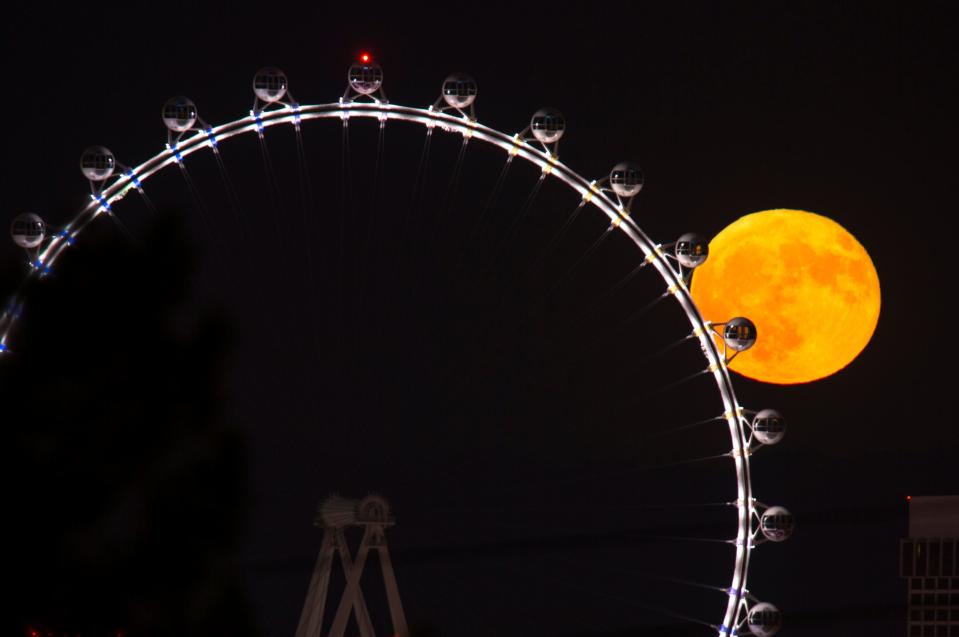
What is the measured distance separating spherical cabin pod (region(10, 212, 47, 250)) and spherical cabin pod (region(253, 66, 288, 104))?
2.65 m

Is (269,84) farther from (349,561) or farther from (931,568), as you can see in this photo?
(931,568)

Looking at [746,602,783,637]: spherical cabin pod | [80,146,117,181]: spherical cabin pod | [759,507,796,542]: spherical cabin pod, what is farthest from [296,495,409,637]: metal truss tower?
[80,146,117,181]: spherical cabin pod

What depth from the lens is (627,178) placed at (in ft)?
84.1

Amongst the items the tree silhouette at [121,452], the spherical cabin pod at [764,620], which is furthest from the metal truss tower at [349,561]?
the tree silhouette at [121,452]

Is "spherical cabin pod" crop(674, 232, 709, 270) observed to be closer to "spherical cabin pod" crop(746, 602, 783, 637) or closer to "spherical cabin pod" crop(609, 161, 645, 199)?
"spherical cabin pod" crop(609, 161, 645, 199)

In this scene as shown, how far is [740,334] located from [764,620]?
3108 millimetres

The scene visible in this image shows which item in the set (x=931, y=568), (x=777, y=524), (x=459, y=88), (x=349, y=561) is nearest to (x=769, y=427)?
(x=777, y=524)

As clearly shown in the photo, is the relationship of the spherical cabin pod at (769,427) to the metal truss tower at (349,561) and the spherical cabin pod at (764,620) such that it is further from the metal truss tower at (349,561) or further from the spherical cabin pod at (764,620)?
the metal truss tower at (349,561)

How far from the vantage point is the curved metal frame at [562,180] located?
83.4ft

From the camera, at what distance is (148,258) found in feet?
42.7

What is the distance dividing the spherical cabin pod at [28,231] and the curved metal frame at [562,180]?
126cm

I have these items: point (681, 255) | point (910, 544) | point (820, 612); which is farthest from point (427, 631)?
point (910, 544)

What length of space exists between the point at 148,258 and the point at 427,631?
2579mm

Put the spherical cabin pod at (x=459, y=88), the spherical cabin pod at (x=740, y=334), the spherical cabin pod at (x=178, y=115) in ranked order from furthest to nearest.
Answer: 1. the spherical cabin pod at (x=740, y=334)
2. the spherical cabin pod at (x=459, y=88)
3. the spherical cabin pod at (x=178, y=115)
